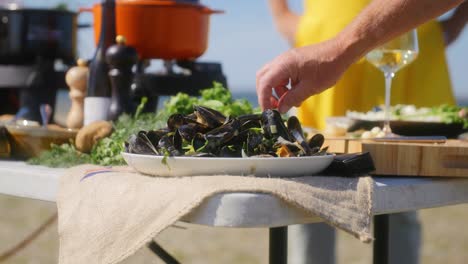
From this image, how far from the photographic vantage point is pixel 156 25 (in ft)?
7.36

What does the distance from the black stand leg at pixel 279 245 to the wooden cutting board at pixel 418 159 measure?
0.19 metres

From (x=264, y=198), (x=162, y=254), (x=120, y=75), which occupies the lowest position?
(x=162, y=254)

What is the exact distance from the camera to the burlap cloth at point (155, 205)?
105 cm

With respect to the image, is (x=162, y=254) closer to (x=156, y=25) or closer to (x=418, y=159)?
(x=418, y=159)

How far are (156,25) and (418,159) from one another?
1090 millimetres

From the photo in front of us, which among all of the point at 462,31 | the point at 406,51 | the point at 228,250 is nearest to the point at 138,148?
the point at 406,51

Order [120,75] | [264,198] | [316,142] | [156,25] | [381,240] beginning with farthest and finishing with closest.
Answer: [156,25]
[120,75]
[381,240]
[316,142]
[264,198]

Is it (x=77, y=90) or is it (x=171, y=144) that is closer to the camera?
(x=171, y=144)

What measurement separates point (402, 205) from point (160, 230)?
386 mm

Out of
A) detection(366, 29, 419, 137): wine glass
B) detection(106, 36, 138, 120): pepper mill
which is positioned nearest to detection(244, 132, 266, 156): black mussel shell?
detection(366, 29, 419, 137): wine glass

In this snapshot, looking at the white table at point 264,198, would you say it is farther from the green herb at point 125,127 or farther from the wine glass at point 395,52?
the wine glass at point 395,52

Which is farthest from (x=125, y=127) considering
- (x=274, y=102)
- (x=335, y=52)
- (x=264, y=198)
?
(x=264, y=198)

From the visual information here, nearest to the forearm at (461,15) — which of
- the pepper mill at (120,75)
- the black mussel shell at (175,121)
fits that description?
the pepper mill at (120,75)

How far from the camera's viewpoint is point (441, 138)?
145cm
